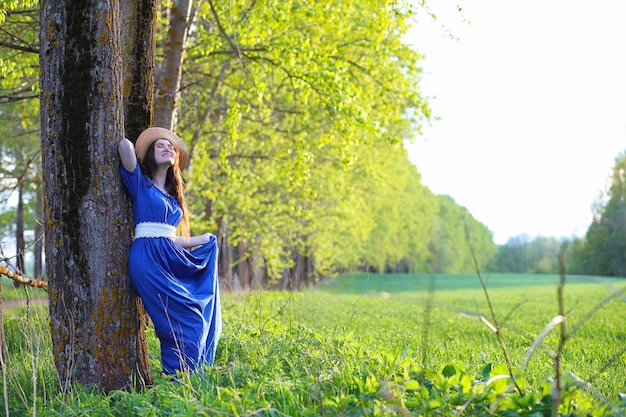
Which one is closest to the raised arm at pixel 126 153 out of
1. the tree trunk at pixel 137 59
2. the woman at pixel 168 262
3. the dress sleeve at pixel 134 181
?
the woman at pixel 168 262

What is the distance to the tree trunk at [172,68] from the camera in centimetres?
949

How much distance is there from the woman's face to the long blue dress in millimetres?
315

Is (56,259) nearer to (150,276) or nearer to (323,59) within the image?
(150,276)

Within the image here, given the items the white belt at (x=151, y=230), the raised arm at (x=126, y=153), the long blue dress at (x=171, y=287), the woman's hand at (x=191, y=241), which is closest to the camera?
the raised arm at (x=126, y=153)

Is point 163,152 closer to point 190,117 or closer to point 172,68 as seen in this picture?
point 172,68

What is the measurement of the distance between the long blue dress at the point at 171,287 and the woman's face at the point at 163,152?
32 cm

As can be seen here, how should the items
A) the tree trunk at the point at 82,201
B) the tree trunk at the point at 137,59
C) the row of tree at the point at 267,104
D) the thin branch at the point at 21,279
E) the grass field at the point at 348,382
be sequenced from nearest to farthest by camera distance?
the grass field at the point at 348,382 < the tree trunk at the point at 82,201 < the tree trunk at the point at 137,59 < the thin branch at the point at 21,279 < the row of tree at the point at 267,104

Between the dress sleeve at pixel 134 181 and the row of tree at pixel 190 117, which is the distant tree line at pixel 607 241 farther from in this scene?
the dress sleeve at pixel 134 181

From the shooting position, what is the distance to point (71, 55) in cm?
477

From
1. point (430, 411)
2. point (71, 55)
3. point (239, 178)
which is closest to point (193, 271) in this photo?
point (71, 55)

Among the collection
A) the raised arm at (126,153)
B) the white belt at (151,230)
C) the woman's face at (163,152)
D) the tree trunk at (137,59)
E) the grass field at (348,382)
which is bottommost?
the grass field at (348,382)

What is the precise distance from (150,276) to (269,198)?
48.8 ft

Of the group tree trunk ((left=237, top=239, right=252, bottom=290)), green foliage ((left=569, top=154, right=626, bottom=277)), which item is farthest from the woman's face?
green foliage ((left=569, top=154, right=626, bottom=277))

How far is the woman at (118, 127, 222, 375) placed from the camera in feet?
16.6
